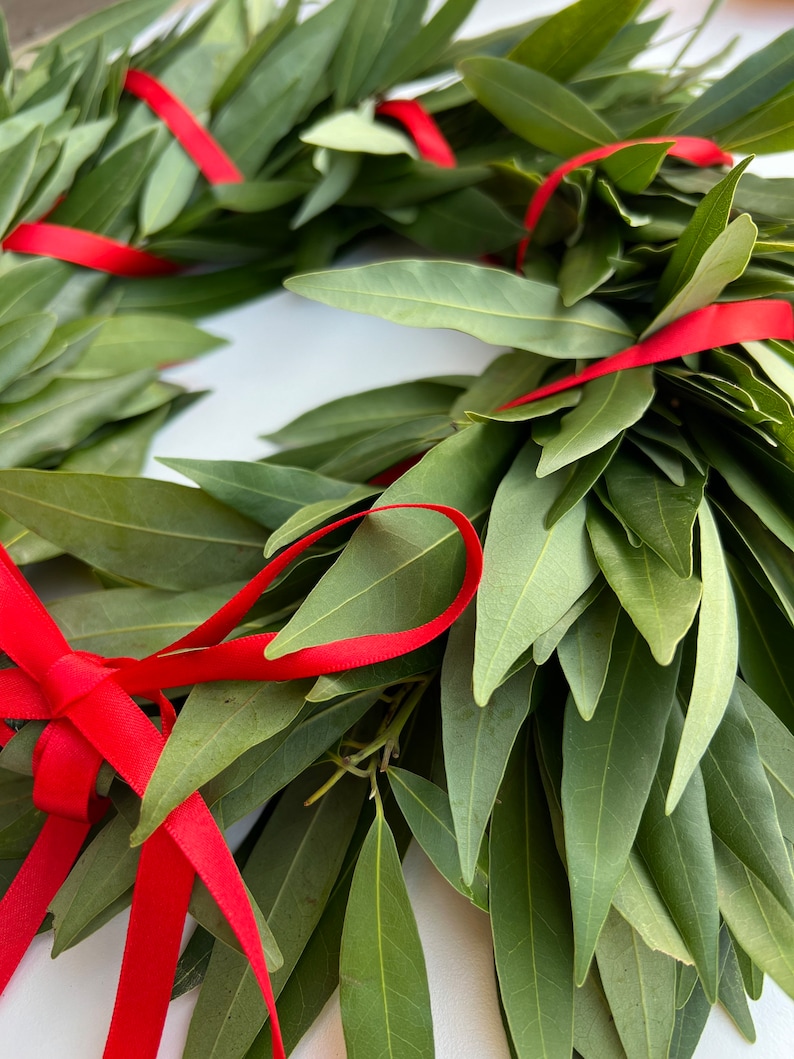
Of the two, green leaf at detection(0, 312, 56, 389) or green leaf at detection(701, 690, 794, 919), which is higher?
green leaf at detection(0, 312, 56, 389)

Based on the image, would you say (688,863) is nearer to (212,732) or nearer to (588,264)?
(212,732)

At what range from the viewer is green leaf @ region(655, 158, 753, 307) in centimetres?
46

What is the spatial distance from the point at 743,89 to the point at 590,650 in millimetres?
447

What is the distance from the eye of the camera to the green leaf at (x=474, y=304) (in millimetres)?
481

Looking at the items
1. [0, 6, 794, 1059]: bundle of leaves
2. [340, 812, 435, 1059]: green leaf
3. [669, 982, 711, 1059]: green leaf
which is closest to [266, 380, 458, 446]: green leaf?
[0, 6, 794, 1059]: bundle of leaves

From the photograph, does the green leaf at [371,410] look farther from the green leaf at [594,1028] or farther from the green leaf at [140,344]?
the green leaf at [594,1028]

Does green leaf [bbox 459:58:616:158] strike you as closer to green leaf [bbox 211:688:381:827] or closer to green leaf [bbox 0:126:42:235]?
green leaf [bbox 0:126:42:235]

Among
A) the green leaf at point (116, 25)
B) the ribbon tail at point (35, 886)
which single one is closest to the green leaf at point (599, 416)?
the ribbon tail at point (35, 886)

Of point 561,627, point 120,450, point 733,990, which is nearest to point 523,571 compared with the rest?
point 561,627

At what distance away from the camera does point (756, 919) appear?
0.41 metres

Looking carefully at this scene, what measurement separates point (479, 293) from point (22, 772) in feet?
1.19

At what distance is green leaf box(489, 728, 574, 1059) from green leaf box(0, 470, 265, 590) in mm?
200

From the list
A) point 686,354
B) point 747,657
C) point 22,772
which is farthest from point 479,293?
point 22,772

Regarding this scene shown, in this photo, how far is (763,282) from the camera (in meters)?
0.52
